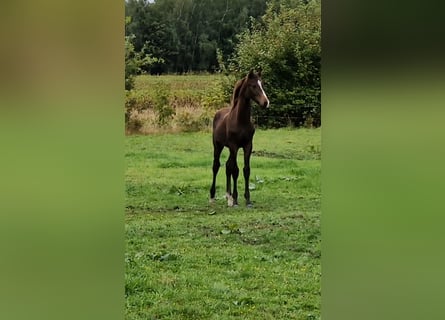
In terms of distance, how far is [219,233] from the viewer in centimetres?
275

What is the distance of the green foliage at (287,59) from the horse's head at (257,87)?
0.03 meters

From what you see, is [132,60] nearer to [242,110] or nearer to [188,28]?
[188,28]

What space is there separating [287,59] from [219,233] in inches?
34.9

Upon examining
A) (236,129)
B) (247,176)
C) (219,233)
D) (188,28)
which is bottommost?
(219,233)

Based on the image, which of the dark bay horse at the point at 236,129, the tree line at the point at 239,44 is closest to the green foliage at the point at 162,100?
the tree line at the point at 239,44

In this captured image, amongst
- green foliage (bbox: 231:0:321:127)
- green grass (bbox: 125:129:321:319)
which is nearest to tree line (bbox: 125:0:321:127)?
green foliage (bbox: 231:0:321:127)

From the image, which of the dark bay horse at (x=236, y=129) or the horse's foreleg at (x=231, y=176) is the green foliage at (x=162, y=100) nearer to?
the dark bay horse at (x=236, y=129)

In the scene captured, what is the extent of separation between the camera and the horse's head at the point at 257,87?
9.20 feet

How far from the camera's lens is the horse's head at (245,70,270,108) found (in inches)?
110

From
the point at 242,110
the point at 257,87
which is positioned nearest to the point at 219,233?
the point at 242,110
